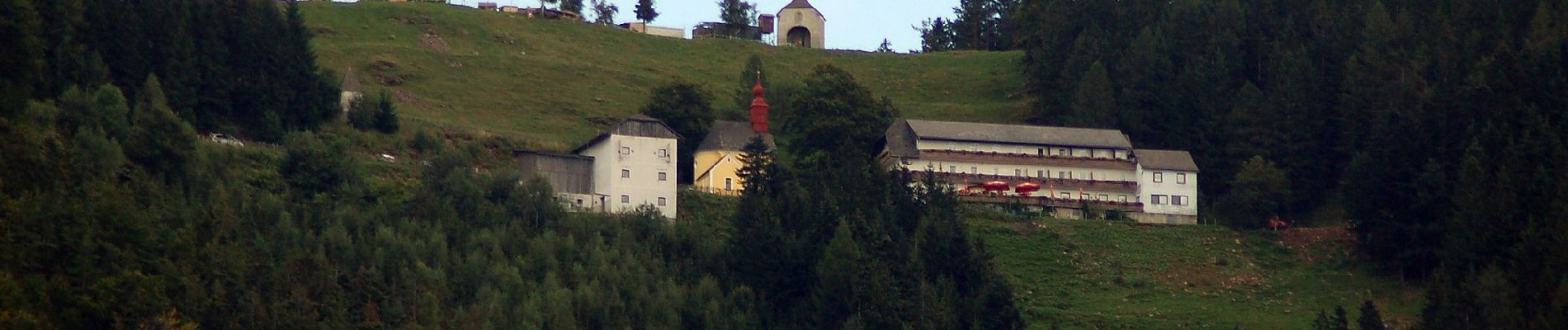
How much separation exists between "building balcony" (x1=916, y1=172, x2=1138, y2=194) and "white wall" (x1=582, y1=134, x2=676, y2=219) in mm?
12465

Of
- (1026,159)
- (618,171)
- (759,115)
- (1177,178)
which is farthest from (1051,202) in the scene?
(618,171)

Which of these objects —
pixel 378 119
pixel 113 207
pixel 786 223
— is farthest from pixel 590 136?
pixel 113 207

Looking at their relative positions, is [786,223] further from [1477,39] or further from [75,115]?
[1477,39]

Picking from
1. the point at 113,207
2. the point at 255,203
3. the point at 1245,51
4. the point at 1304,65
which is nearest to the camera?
the point at 113,207

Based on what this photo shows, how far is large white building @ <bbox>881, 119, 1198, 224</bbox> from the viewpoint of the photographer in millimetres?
99938

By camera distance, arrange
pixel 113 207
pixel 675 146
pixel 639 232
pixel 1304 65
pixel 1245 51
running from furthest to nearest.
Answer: pixel 1245 51 → pixel 1304 65 → pixel 675 146 → pixel 639 232 → pixel 113 207

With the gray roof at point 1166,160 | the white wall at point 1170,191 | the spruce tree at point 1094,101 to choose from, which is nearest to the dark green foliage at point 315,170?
the white wall at point 1170,191

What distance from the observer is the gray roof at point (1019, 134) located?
339ft

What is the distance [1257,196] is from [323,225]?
36268mm

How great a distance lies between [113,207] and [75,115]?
9.12m

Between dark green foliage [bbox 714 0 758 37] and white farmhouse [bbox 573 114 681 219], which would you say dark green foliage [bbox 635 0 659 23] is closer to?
dark green foliage [bbox 714 0 758 37]

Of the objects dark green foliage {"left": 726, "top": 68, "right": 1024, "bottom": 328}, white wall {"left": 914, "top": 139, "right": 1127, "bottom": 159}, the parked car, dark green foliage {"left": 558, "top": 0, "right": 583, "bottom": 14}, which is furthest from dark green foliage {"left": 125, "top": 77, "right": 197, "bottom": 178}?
→ dark green foliage {"left": 558, "top": 0, "right": 583, "bottom": 14}

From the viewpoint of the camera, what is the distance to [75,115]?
271ft

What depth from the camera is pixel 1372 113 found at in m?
101
